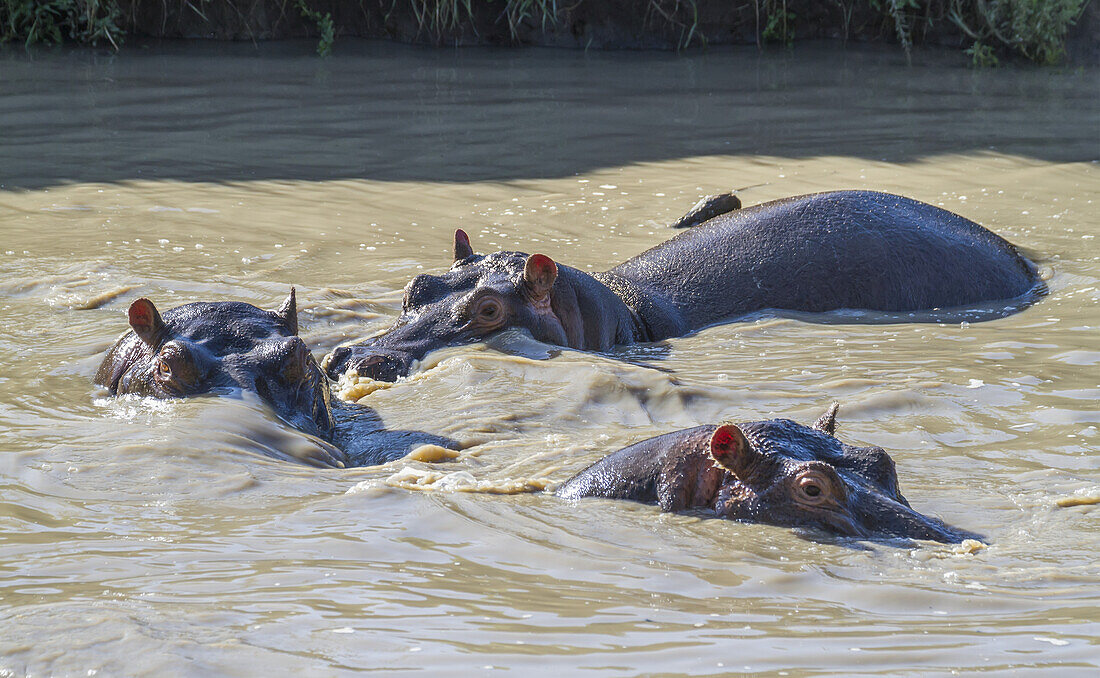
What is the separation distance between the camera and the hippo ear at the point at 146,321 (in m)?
4.23

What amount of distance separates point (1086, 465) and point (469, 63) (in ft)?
32.0

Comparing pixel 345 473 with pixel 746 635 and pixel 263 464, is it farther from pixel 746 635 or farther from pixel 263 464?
pixel 746 635

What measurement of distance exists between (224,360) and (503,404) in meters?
0.99

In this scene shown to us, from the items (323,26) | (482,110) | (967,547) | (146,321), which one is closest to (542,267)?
(146,321)

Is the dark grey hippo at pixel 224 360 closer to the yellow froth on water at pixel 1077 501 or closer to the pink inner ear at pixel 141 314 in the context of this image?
the pink inner ear at pixel 141 314

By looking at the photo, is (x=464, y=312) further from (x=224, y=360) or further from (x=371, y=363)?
(x=224, y=360)

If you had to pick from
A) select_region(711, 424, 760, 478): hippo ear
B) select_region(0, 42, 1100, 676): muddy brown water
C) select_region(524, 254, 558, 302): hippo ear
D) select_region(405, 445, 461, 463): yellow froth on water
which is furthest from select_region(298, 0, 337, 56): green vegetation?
select_region(711, 424, 760, 478): hippo ear

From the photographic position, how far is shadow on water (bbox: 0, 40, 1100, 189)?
30.8 feet

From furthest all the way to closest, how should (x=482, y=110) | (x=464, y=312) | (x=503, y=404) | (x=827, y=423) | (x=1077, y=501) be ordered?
1. (x=482, y=110)
2. (x=464, y=312)
3. (x=503, y=404)
4. (x=827, y=423)
5. (x=1077, y=501)

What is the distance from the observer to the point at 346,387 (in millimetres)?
4961

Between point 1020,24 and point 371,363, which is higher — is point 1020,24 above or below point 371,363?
above

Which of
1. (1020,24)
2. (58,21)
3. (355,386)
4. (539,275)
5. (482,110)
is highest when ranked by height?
(1020,24)

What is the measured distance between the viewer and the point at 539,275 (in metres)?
5.53

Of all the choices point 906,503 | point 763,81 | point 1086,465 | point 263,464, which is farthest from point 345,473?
point 763,81
